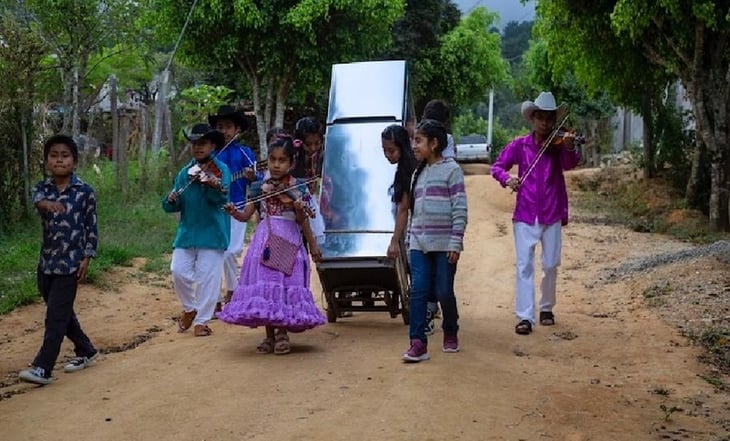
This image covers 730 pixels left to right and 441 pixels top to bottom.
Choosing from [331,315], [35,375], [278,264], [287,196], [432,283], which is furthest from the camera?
[331,315]

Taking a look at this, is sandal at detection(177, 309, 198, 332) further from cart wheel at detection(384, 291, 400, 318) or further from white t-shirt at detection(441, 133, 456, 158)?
white t-shirt at detection(441, 133, 456, 158)

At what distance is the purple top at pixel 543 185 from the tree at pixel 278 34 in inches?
352

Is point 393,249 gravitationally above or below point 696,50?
below

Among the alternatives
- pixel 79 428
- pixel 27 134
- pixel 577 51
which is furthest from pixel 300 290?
pixel 577 51

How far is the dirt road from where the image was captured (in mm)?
5012

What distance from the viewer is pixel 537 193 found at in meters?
8.13

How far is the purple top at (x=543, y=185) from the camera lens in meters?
8.13

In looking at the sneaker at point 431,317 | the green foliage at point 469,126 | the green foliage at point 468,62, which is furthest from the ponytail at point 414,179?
the green foliage at point 469,126

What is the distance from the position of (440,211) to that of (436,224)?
10 centimetres

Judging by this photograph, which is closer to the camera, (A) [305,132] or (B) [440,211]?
(B) [440,211]

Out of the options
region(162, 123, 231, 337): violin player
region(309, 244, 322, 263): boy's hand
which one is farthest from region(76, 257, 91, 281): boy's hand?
region(309, 244, 322, 263): boy's hand

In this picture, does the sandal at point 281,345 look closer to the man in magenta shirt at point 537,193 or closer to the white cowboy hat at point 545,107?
the man in magenta shirt at point 537,193

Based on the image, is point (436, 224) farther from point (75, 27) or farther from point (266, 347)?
point (75, 27)

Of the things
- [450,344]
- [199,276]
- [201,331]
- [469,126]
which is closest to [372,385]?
[450,344]
